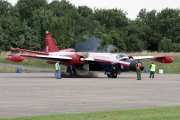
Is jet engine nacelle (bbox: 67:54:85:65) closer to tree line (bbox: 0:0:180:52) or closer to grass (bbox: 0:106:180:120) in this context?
grass (bbox: 0:106:180:120)

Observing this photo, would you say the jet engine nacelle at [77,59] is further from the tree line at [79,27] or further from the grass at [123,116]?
the tree line at [79,27]

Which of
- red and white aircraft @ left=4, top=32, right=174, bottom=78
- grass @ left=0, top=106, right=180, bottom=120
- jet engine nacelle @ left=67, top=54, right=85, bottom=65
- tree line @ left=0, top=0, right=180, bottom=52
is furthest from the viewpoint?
tree line @ left=0, top=0, right=180, bottom=52

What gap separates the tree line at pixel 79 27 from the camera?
9919 centimetres

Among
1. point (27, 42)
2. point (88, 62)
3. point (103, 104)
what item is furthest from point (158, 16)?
point (103, 104)

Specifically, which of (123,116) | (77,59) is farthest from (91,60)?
(123,116)

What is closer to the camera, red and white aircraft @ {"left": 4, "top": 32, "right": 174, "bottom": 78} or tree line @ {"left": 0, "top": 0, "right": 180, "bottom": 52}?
red and white aircraft @ {"left": 4, "top": 32, "right": 174, "bottom": 78}

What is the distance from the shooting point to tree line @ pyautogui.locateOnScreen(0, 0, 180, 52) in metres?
99.2

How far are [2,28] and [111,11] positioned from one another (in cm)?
3898

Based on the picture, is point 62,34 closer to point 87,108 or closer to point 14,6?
point 14,6

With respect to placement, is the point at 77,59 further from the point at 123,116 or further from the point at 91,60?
the point at 123,116

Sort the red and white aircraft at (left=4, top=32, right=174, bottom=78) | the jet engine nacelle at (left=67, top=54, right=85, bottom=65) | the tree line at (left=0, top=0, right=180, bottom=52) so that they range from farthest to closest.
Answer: the tree line at (left=0, top=0, right=180, bottom=52) → the jet engine nacelle at (left=67, top=54, right=85, bottom=65) → the red and white aircraft at (left=4, top=32, right=174, bottom=78)

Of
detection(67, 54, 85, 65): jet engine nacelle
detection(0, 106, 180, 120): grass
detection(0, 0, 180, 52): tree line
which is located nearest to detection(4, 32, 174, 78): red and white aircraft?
detection(67, 54, 85, 65): jet engine nacelle

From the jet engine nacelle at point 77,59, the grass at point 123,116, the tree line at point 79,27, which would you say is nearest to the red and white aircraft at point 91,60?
the jet engine nacelle at point 77,59

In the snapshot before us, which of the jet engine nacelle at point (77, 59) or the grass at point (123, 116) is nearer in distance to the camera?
the grass at point (123, 116)
